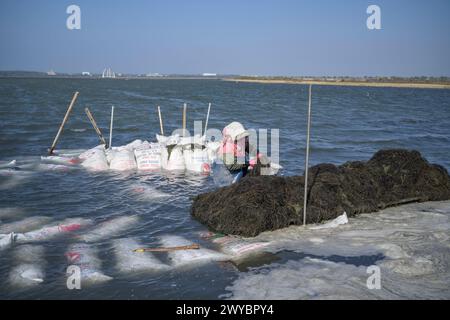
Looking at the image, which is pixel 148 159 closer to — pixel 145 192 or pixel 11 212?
pixel 145 192

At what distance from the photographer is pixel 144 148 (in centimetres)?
1509

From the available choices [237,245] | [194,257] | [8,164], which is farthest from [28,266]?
[8,164]

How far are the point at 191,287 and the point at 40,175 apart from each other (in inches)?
374

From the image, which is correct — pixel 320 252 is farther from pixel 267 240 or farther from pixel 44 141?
pixel 44 141

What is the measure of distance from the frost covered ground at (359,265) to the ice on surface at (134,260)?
1321 millimetres

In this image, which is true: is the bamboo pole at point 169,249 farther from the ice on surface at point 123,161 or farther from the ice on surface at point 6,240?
the ice on surface at point 123,161

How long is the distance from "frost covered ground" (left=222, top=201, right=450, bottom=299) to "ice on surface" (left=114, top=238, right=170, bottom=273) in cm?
132

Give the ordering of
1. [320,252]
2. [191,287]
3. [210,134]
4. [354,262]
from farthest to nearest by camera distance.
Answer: [210,134] → [320,252] → [354,262] → [191,287]

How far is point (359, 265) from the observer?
6.61 m

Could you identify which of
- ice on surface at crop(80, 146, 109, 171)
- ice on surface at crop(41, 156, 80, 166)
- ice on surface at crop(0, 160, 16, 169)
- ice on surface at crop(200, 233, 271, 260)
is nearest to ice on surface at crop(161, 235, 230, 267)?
ice on surface at crop(200, 233, 271, 260)

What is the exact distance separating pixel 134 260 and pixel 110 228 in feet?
6.29

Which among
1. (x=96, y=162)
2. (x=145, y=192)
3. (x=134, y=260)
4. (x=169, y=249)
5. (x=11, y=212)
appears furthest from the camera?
(x=96, y=162)
